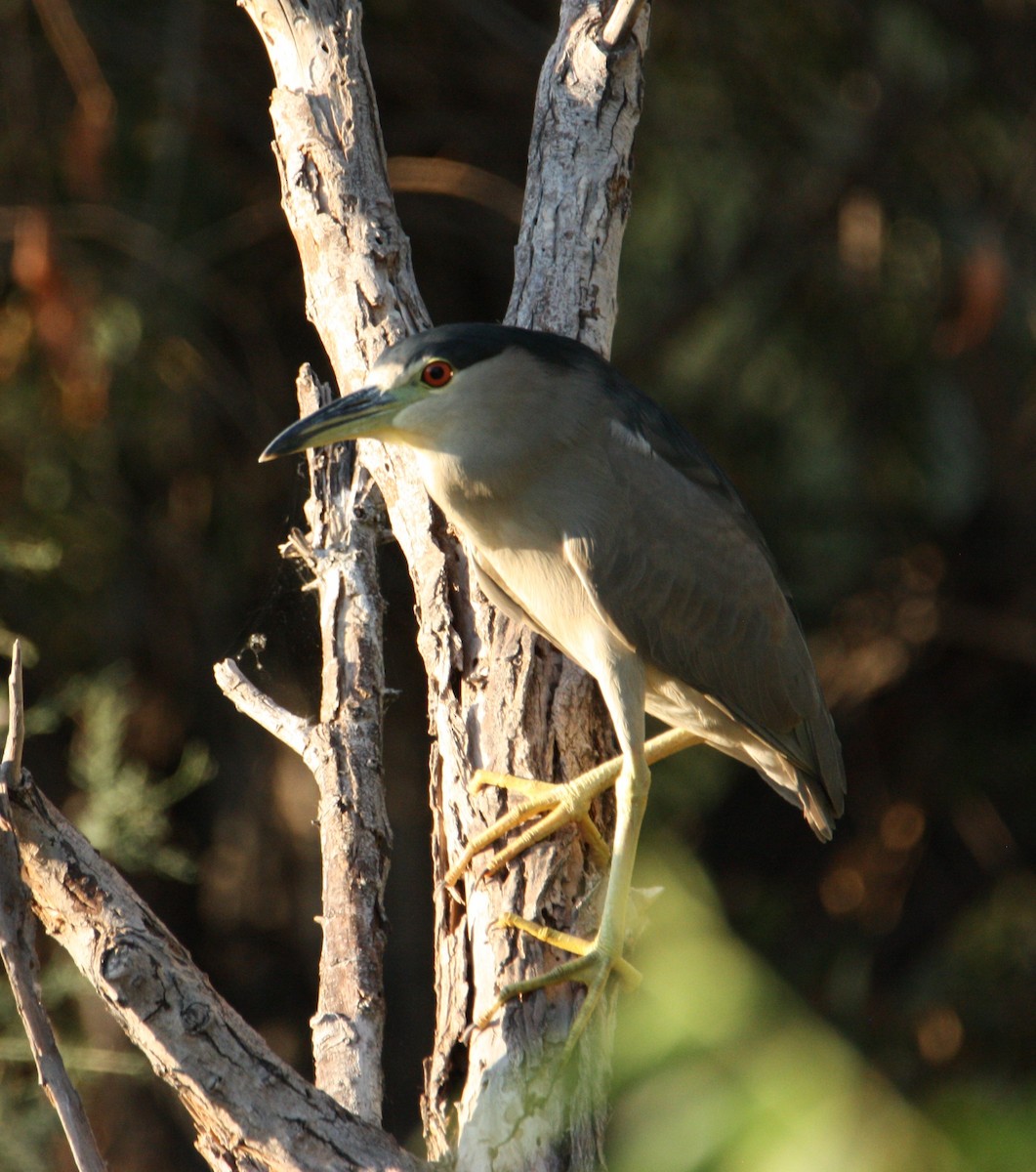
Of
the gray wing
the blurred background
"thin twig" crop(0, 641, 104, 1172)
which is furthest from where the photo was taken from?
the blurred background

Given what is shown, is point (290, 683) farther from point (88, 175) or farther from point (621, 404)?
point (88, 175)

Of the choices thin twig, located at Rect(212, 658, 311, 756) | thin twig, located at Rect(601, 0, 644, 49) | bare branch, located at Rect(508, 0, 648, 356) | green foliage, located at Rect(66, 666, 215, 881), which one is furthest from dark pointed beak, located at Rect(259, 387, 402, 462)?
green foliage, located at Rect(66, 666, 215, 881)

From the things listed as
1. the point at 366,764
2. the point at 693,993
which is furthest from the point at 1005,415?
the point at 693,993

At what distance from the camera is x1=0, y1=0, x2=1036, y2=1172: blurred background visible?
430cm

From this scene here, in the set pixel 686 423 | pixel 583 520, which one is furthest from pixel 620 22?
pixel 686 423

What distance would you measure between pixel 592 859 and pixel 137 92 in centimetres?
325

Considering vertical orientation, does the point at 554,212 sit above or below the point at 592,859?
above

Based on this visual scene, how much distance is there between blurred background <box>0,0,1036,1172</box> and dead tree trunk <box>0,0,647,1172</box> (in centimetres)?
→ 154

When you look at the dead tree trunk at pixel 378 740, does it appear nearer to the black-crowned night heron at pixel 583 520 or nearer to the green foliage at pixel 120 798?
the black-crowned night heron at pixel 583 520

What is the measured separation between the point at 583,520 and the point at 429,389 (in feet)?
1.10

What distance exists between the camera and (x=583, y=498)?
2.33m

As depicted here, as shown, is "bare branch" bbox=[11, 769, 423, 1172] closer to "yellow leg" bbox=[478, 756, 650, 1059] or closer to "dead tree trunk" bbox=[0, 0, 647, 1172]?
"dead tree trunk" bbox=[0, 0, 647, 1172]

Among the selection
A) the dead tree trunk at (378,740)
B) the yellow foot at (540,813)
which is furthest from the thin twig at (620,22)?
the yellow foot at (540,813)

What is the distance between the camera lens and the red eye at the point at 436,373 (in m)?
2.24
